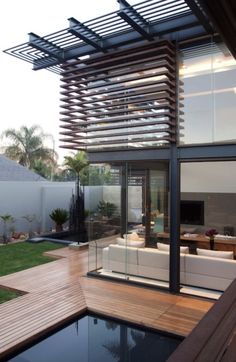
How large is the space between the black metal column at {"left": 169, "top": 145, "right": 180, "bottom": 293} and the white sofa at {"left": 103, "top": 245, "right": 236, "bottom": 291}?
15cm

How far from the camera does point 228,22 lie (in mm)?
1690

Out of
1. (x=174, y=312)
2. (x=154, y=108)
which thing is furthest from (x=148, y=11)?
(x=174, y=312)

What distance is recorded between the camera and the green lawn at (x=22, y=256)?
303 inches

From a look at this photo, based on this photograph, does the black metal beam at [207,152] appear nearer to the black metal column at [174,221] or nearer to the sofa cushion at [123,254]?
the black metal column at [174,221]

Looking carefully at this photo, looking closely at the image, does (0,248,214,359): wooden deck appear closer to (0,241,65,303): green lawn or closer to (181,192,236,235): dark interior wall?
(0,241,65,303): green lawn

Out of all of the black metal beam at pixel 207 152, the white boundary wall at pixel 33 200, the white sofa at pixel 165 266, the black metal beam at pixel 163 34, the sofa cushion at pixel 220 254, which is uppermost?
the black metal beam at pixel 163 34

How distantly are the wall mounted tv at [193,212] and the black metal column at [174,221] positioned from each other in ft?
16.1

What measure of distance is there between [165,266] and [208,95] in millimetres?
3407

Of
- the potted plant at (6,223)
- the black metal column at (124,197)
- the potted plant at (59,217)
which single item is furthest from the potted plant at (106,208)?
the potted plant at (59,217)

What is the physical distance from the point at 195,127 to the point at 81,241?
20.5 ft

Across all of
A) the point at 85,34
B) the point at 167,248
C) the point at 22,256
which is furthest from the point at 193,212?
the point at 85,34

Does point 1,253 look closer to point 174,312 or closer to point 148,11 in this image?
point 174,312

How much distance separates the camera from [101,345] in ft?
14.5

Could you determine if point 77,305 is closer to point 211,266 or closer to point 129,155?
point 211,266
